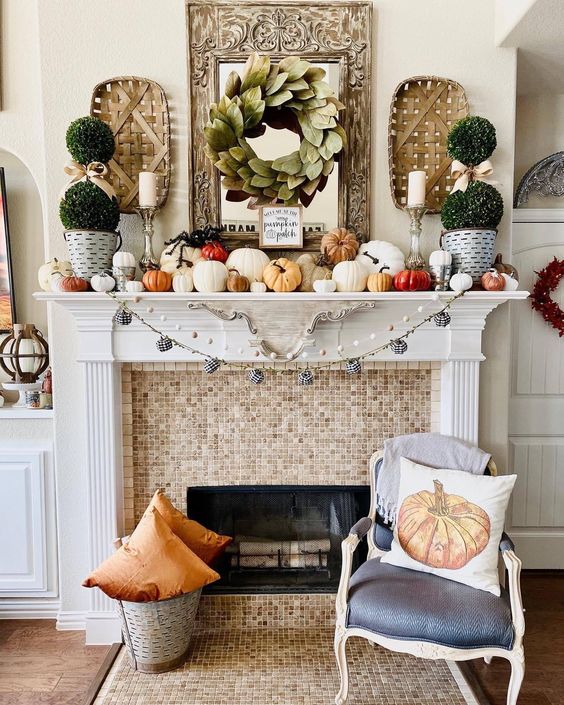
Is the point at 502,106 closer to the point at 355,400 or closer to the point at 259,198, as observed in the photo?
the point at 259,198

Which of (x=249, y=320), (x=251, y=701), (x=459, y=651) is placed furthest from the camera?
(x=249, y=320)

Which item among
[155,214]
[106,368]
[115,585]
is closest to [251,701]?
[115,585]

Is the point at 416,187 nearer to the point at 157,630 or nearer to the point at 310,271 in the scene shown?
the point at 310,271

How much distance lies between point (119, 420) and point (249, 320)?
744 millimetres

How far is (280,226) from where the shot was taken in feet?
7.38

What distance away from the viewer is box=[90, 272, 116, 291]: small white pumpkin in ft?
6.81

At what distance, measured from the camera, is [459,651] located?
169 cm

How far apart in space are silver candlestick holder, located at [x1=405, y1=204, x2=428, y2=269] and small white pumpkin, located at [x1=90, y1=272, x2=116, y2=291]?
48.2 inches

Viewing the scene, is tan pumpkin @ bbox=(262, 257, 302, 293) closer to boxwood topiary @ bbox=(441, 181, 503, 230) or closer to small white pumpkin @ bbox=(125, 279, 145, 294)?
small white pumpkin @ bbox=(125, 279, 145, 294)

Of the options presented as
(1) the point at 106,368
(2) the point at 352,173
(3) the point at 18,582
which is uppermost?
(2) the point at 352,173

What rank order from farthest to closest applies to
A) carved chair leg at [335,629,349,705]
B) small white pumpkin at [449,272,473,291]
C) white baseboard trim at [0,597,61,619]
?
1. white baseboard trim at [0,597,61,619]
2. small white pumpkin at [449,272,473,291]
3. carved chair leg at [335,629,349,705]

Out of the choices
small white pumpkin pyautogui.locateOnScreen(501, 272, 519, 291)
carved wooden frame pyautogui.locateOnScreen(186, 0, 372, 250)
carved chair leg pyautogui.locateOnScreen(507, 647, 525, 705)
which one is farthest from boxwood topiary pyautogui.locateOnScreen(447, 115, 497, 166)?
carved chair leg pyautogui.locateOnScreen(507, 647, 525, 705)

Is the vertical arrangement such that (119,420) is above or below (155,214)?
below

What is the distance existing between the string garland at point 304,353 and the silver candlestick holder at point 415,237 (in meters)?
0.19
